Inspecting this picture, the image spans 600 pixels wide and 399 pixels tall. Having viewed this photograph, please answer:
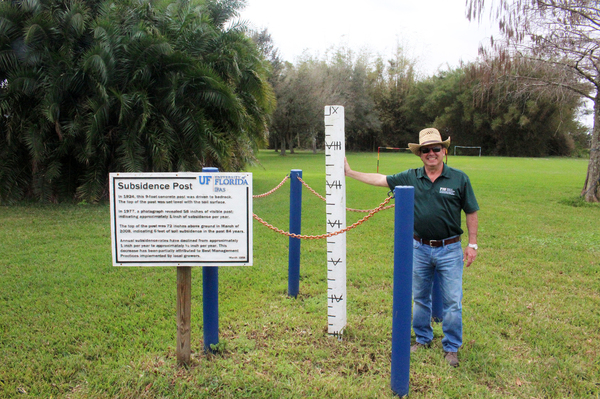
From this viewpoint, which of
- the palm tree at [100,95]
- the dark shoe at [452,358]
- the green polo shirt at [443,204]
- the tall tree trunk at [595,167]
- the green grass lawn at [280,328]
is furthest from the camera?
the tall tree trunk at [595,167]

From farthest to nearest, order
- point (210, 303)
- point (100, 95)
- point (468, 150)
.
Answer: point (468, 150)
point (100, 95)
point (210, 303)

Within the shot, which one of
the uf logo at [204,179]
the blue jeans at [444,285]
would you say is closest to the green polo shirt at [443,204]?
the blue jeans at [444,285]

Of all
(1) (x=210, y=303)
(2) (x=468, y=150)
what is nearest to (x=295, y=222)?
(1) (x=210, y=303)

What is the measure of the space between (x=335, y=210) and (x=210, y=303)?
1.29m

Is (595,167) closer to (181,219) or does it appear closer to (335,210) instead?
(335,210)

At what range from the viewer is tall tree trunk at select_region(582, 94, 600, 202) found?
1118cm

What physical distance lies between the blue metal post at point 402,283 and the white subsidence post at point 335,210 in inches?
32.4

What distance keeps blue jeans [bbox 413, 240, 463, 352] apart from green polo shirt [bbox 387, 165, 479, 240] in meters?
0.13

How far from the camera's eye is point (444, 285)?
136 inches

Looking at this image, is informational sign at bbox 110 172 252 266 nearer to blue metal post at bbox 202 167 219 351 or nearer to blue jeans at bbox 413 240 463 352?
Result: blue metal post at bbox 202 167 219 351

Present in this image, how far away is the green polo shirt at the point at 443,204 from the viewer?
3.37 m

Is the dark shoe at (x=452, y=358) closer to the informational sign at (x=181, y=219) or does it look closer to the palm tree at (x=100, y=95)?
the informational sign at (x=181, y=219)

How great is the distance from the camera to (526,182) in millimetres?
17625

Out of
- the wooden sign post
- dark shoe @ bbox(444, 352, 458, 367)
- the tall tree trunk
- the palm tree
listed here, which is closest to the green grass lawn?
dark shoe @ bbox(444, 352, 458, 367)
